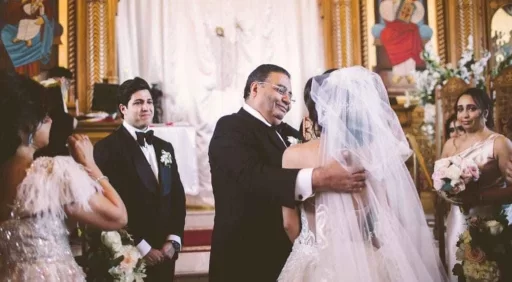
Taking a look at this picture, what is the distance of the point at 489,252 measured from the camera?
11.8ft

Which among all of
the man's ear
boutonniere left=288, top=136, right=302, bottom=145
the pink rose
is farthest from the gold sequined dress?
the pink rose

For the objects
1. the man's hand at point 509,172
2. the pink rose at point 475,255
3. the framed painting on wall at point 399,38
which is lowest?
the pink rose at point 475,255

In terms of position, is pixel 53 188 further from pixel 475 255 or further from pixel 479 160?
pixel 479 160

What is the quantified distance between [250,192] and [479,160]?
80.1 inches

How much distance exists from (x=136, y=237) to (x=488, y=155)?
239 centimetres

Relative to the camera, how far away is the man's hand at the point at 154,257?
11.0 feet

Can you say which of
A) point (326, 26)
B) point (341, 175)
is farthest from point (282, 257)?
point (326, 26)

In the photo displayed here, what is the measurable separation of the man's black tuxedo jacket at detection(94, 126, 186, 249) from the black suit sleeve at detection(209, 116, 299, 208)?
58 centimetres

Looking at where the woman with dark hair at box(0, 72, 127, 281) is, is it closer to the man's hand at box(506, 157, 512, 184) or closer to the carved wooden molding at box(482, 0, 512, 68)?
the man's hand at box(506, 157, 512, 184)

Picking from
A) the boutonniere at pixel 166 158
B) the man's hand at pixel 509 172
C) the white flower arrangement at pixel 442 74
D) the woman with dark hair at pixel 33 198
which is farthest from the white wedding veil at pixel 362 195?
the white flower arrangement at pixel 442 74

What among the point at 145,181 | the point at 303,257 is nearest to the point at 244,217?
the point at 303,257

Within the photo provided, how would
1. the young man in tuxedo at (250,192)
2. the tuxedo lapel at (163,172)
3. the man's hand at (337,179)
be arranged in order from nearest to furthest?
the man's hand at (337,179)
the young man in tuxedo at (250,192)
the tuxedo lapel at (163,172)

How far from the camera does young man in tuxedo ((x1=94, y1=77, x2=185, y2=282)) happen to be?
341 centimetres

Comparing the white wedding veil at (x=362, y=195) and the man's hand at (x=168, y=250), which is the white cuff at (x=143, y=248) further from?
the white wedding veil at (x=362, y=195)
